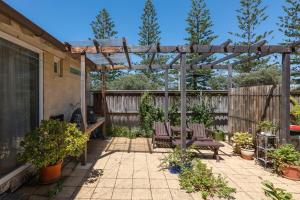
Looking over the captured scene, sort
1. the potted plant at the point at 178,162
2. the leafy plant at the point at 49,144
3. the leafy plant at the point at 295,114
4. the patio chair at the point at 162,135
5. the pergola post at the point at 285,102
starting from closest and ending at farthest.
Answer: the leafy plant at the point at 49,144
the potted plant at the point at 178,162
the pergola post at the point at 285,102
the leafy plant at the point at 295,114
the patio chair at the point at 162,135

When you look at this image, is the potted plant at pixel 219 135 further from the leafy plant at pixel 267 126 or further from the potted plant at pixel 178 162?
the potted plant at pixel 178 162

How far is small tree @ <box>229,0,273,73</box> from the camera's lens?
1442 centimetres

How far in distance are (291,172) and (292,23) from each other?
13512 millimetres

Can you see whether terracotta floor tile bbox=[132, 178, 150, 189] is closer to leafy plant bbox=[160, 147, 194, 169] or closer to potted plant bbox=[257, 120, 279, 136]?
leafy plant bbox=[160, 147, 194, 169]

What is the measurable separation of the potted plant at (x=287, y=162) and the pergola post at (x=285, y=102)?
1.03ft

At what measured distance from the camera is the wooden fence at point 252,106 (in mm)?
4938

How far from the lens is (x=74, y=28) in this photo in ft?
46.4

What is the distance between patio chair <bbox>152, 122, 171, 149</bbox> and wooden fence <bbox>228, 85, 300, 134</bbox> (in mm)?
2148

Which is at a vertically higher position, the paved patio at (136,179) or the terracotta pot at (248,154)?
the terracotta pot at (248,154)

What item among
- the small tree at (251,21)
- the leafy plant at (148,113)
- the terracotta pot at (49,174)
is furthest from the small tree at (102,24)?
the terracotta pot at (49,174)

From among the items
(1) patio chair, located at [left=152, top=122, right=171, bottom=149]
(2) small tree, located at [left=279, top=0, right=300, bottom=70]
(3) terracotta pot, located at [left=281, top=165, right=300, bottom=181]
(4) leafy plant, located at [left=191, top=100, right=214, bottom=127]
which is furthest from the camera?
(2) small tree, located at [left=279, top=0, right=300, bottom=70]

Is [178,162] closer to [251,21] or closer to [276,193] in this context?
[276,193]

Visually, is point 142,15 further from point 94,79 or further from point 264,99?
point 264,99

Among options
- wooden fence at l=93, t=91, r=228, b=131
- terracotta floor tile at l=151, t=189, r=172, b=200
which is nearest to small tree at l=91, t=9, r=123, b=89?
wooden fence at l=93, t=91, r=228, b=131
